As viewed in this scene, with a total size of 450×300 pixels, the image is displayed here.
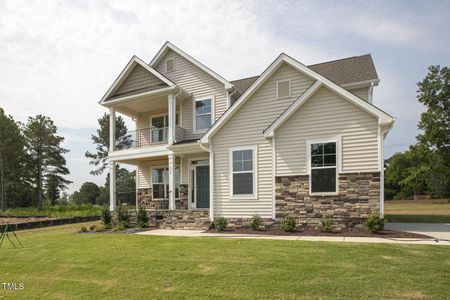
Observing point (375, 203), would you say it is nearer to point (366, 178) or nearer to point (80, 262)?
point (366, 178)

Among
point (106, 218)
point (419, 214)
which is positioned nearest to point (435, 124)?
point (419, 214)

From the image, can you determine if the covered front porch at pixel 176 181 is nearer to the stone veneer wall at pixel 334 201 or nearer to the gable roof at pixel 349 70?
the gable roof at pixel 349 70

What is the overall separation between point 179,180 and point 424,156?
27311 millimetres

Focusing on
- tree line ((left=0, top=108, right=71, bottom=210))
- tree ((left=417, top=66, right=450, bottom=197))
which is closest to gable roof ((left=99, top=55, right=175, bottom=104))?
tree line ((left=0, top=108, right=71, bottom=210))

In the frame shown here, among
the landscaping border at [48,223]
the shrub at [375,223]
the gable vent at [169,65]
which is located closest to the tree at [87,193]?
the landscaping border at [48,223]

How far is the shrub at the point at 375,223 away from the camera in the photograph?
9.07 m

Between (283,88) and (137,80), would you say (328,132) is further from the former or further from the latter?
(137,80)

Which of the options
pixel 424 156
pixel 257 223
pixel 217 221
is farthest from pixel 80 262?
pixel 424 156

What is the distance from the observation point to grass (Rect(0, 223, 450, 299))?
4.85 m

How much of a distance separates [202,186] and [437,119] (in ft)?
87.0

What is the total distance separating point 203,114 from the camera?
1551cm

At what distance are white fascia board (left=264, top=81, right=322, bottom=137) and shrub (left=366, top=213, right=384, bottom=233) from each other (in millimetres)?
4108

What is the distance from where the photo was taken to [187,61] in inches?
628

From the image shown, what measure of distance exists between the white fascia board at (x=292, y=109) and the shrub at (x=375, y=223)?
13.5ft
